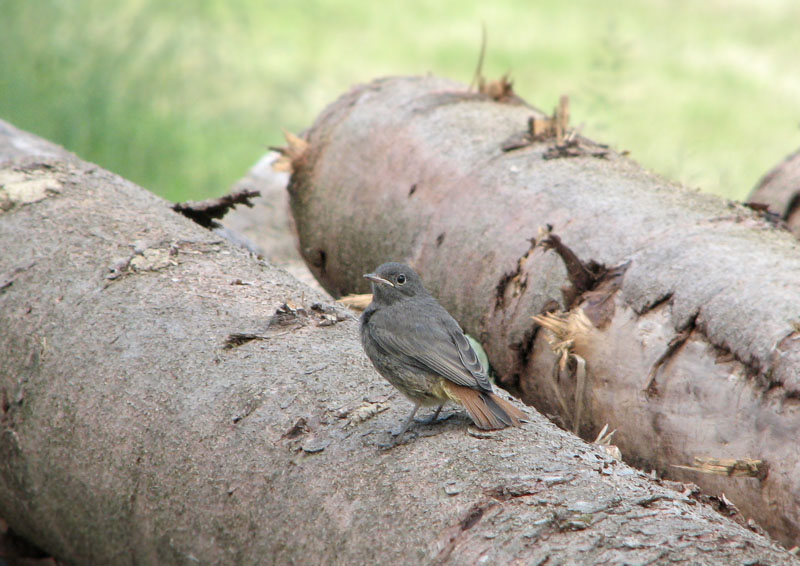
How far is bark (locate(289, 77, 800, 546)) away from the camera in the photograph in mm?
2738

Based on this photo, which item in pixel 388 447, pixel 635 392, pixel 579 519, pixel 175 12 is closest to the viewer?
pixel 579 519

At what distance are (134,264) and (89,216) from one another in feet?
1.28

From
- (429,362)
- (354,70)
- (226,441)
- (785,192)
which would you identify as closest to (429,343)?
(429,362)

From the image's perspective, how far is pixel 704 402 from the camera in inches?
110

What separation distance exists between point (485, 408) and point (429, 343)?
13.3 inches

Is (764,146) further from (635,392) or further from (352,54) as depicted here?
(635,392)

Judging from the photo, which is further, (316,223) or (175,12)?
(175,12)

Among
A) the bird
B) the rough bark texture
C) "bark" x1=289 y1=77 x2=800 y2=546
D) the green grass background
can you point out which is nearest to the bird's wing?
the bird

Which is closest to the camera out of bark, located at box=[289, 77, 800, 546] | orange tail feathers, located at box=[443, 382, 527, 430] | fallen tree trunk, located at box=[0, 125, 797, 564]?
fallen tree trunk, located at box=[0, 125, 797, 564]

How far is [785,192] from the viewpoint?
4.28 metres

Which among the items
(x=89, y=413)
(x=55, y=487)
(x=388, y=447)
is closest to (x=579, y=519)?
(x=388, y=447)

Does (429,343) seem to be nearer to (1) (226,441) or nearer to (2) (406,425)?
(2) (406,425)

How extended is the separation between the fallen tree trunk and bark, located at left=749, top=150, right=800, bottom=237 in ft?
8.31

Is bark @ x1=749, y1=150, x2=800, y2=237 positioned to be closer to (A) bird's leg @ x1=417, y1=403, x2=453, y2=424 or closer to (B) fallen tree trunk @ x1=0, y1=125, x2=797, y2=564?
(A) bird's leg @ x1=417, y1=403, x2=453, y2=424
